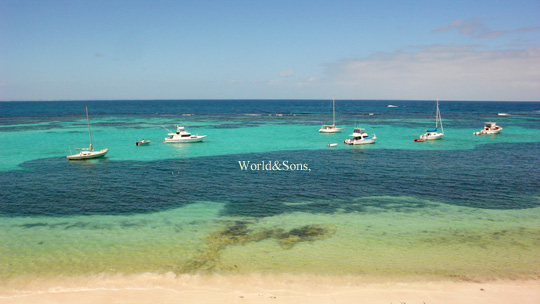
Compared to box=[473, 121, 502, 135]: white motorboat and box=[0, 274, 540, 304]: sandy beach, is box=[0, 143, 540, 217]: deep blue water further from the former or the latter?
box=[473, 121, 502, 135]: white motorboat

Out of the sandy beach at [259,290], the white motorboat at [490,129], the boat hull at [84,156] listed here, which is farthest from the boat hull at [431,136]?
the boat hull at [84,156]

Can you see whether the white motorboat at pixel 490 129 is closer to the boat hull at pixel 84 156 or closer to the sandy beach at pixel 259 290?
the sandy beach at pixel 259 290

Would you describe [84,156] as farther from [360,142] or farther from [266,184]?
[360,142]

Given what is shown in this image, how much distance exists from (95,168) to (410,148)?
52077mm

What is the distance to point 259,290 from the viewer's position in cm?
1678

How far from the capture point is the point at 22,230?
2425 centimetres

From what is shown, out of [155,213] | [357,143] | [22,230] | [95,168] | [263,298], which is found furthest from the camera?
[357,143]

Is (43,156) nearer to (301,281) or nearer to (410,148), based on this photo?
(301,281)

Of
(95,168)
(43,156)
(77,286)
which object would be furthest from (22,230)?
(43,156)

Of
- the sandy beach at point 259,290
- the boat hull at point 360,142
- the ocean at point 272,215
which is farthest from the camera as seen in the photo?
the boat hull at point 360,142

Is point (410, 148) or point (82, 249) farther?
point (410, 148)

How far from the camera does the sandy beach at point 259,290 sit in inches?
627

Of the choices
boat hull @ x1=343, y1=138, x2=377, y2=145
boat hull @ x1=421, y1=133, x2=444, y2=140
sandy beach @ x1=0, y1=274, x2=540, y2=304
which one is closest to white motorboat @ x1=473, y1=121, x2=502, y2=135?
boat hull @ x1=421, y1=133, x2=444, y2=140

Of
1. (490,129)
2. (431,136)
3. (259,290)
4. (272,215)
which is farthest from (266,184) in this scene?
(490,129)
